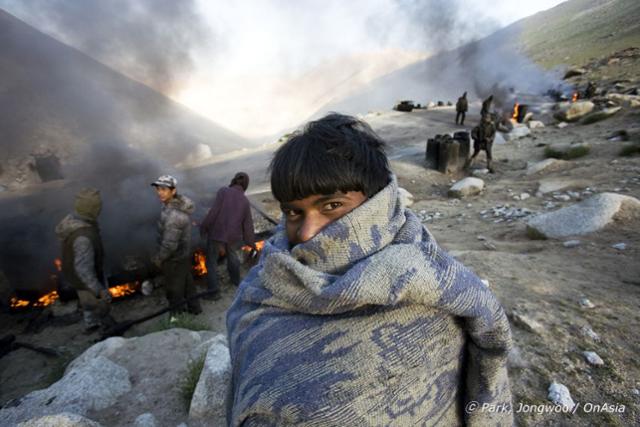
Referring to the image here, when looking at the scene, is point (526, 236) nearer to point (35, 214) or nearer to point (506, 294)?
point (506, 294)

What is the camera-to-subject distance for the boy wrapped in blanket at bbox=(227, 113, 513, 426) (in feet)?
2.27

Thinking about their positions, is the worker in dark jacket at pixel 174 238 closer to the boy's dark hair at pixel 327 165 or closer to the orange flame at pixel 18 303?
the orange flame at pixel 18 303

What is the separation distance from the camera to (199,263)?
5621mm

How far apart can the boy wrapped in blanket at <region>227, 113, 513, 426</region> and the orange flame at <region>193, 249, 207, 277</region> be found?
4.97 meters

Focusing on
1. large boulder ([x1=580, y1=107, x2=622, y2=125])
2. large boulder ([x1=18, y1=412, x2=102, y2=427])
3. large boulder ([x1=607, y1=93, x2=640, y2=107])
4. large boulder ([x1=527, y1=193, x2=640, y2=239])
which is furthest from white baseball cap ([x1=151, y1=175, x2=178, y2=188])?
large boulder ([x1=607, y1=93, x2=640, y2=107])

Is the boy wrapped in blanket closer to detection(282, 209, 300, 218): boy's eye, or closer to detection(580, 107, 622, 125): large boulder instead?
detection(282, 209, 300, 218): boy's eye

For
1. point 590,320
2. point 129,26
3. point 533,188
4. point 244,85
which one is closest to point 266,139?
point 129,26

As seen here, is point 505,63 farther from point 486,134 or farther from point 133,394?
point 133,394

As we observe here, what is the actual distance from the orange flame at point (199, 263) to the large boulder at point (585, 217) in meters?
5.32

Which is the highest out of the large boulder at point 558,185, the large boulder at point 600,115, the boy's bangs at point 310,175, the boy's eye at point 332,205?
the boy's bangs at point 310,175

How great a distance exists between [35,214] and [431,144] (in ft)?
36.3

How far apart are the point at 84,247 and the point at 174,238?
38.2 inches

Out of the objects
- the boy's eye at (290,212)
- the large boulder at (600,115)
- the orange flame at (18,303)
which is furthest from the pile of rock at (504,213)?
the large boulder at (600,115)

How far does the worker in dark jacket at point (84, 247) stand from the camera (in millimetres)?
3650
